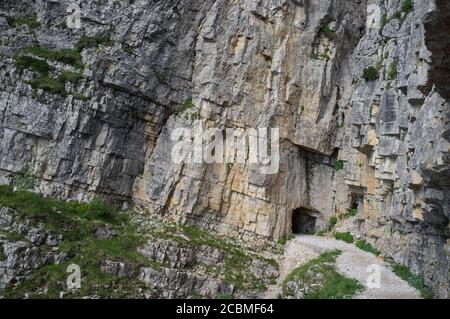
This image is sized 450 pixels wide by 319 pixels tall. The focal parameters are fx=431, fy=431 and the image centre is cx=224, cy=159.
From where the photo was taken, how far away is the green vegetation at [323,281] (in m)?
17.0

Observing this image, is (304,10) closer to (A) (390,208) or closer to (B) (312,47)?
(B) (312,47)

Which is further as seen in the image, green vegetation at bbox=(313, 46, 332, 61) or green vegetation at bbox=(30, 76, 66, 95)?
green vegetation at bbox=(313, 46, 332, 61)

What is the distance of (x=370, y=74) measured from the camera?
83.8ft

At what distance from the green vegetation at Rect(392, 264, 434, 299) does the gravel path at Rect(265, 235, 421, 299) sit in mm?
197

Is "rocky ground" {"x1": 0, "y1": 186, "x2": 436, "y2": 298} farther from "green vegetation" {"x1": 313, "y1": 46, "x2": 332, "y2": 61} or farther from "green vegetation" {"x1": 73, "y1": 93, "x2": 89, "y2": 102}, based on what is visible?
"green vegetation" {"x1": 313, "y1": 46, "x2": 332, "y2": 61}

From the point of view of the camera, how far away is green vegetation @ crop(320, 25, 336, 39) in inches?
1117

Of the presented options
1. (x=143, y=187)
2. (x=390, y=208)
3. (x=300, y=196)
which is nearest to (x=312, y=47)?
(x=300, y=196)

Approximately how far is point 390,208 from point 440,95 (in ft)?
37.1

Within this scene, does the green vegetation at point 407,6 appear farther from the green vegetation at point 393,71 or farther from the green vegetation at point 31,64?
the green vegetation at point 31,64

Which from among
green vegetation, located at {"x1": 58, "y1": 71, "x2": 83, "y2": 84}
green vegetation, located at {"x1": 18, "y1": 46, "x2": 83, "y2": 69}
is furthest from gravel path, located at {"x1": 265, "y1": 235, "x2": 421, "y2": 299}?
green vegetation, located at {"x1": 18, "y1": 46, "x2": 83, "y2": 69}

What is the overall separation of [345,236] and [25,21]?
75.7 feet

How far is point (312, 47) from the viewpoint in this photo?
92.7ft


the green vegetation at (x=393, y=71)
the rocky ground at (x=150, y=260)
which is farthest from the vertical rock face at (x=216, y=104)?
the rocky ground at (x=150, y=260)

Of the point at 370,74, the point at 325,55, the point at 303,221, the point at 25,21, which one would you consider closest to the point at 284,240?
the point at 303,221
